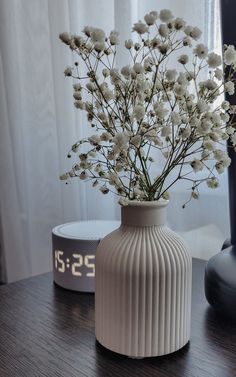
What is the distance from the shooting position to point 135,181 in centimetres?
56

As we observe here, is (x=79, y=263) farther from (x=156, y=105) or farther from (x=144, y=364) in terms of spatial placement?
(x=156, y=105)

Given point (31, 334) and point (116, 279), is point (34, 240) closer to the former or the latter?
point (31, 334)

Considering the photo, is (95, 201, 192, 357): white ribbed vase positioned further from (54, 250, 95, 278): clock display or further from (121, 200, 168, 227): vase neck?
(54, 250, 95, 278): clock display

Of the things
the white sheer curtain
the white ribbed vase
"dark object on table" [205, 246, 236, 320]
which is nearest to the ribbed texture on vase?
the white ribbed vase

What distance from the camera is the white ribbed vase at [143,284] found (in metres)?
0.54

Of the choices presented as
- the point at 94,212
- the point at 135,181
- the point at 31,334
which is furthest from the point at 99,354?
the point at 94,212

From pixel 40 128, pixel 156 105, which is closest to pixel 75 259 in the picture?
pixel 156 105

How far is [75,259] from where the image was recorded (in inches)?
31.5

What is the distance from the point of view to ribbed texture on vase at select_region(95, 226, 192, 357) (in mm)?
536

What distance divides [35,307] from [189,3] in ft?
2.70

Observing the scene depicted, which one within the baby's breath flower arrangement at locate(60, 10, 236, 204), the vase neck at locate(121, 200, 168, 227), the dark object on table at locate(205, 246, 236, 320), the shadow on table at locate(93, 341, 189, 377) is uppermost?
the baby's breath flower arrangement at locate(60, 10, 236, 204)

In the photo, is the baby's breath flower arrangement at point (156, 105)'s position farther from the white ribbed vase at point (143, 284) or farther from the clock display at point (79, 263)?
the clock display at point (79, 263)

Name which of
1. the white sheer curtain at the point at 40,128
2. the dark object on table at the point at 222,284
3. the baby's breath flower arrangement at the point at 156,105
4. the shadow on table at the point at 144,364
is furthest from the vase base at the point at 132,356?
the white sheer curtain at the point at 40,128

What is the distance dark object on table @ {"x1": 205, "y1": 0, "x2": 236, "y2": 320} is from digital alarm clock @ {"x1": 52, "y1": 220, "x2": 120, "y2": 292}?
0.78ft
